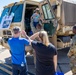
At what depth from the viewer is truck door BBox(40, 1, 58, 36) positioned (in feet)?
23.6

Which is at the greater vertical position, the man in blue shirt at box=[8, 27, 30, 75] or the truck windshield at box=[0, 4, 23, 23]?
the truck windshield at box=[0, 4, 23, 23]

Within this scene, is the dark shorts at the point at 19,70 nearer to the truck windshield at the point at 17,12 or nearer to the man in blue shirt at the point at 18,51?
the man in blue shirt at the point at 18,51

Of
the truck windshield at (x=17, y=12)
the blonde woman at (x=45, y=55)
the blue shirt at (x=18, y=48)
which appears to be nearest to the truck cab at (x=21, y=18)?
the truck windshield at (x=17, y=12)

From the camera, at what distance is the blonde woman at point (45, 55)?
11.8ft

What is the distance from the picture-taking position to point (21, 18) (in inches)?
297

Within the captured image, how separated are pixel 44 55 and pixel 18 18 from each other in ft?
14.0

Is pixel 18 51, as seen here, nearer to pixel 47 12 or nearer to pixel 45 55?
pixel 45 55

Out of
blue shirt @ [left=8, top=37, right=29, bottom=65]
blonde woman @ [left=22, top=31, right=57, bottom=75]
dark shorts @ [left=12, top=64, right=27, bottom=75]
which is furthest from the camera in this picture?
dark shorts @ [left=12, top=64, right=27, bottom=75]

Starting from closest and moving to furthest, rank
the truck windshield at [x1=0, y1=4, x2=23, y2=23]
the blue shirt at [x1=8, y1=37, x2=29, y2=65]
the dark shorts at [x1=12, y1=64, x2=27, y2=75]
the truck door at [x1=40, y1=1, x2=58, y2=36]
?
the blue shirt at [x1=8, y1=37, x2=29, y2=65] → the dark shorts at [x1=12, y1=64, x2=27, y2=75] → the truck door at [x1=40, y1=1, x2=58, y2=36] → the truck windshield at [x1=0, y1=4, x2=23, y2=23]

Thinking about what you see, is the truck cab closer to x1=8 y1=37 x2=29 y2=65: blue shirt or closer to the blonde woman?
x1=8 y1=37 x2=29 y2=65: blue shirt

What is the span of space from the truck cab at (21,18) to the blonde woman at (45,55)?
3.59 m

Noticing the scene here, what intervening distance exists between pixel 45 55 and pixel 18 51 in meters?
0.96

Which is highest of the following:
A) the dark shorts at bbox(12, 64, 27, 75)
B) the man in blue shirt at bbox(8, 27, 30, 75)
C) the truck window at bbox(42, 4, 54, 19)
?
the truck window at bbox(42, 4, 54, 19)

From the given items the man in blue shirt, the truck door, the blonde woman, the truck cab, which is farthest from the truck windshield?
the blonde woman
